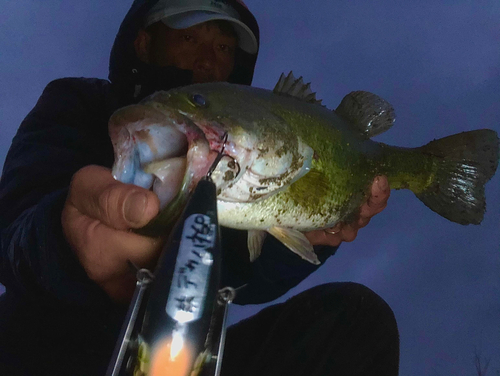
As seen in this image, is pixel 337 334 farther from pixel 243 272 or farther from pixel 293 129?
pixel 293 129

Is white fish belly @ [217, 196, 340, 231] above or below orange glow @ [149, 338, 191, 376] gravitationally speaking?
above

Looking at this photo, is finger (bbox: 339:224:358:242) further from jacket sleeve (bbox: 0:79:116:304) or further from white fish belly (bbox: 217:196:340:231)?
jacket sleeve (bbox: 0:79:116:304)

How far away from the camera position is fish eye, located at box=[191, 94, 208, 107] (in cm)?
103

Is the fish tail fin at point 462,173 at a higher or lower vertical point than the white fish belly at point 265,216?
higher

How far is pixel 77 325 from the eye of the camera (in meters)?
1.81

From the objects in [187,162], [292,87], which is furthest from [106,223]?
[292,87]

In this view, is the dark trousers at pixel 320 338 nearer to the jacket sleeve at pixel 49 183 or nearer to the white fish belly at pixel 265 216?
the white fish belly at pixel 265 216

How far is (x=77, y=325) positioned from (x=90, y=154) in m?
0.93

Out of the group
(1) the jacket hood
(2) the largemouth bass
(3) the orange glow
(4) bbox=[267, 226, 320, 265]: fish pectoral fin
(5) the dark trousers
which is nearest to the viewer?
(3) the orange glow

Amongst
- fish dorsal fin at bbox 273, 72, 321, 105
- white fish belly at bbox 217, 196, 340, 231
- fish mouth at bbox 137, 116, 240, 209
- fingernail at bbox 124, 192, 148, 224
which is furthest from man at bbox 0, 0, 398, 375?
fish dorsal fin at bbox 273, 72, 321, 105

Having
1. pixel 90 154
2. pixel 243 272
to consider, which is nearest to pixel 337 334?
pixel 243 272

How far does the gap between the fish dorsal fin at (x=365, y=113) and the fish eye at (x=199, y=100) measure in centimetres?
89

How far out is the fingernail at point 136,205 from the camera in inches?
32.2

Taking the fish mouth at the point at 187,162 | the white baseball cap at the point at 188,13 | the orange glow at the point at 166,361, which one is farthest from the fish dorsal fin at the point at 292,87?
the orange glow at the point at 166,361
